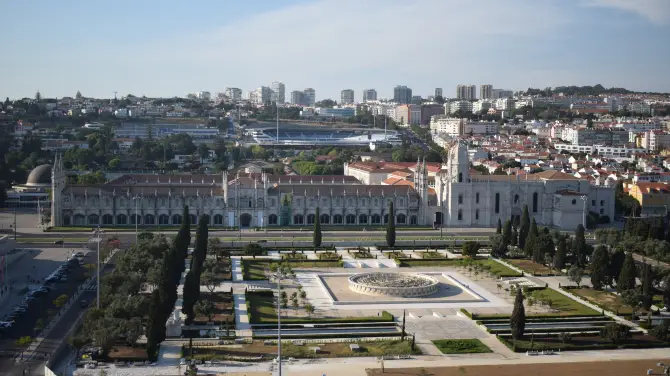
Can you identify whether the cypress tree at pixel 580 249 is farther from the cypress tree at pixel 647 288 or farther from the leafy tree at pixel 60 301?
the leafy tree at pixel 60 301

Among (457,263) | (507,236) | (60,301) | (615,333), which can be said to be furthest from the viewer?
(507,236)

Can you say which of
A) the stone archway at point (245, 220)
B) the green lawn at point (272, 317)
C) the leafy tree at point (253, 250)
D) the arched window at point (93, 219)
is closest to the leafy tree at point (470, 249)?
the leafy tree at point (253, 250)

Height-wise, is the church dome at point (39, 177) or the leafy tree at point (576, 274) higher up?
the church dome at point (39, 177)

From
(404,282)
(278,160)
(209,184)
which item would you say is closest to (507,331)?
(404,282)

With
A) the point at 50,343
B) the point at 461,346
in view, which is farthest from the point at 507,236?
the point at 50,343

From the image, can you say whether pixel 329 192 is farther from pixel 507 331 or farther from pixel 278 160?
pixel 278 160

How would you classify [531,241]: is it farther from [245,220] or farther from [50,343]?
[50,343]
